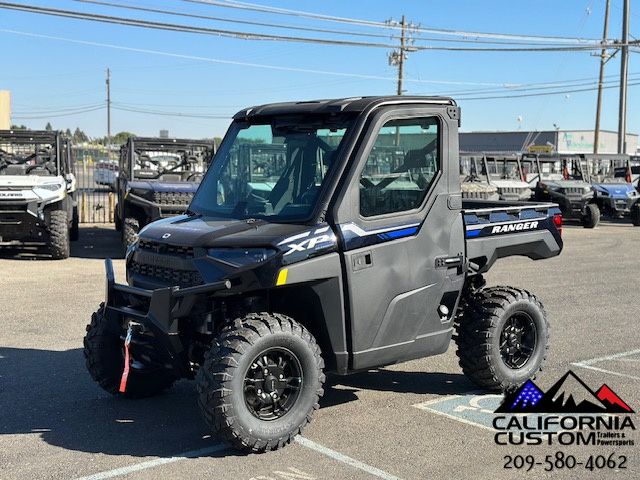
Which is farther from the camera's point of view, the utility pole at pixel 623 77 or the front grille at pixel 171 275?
the utility pole at pixel 623 77

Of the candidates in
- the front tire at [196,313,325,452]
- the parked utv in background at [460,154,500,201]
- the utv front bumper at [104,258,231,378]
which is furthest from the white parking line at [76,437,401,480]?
the parked utv in background at [460,154,500,201]

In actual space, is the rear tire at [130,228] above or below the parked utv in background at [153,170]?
below

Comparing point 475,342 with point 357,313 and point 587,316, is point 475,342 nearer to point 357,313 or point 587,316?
point 357,313

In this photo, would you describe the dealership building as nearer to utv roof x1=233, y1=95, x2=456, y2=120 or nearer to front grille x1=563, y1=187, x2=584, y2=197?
front grille x1=563, y1=187, x2=584, y2=197

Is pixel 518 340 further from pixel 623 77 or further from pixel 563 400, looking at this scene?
pixel 623 77

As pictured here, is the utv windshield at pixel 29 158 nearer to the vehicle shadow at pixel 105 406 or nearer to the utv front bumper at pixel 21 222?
the utv front bumper at pixel 21 222

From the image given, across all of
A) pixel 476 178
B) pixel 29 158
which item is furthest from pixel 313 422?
pixel 476 178

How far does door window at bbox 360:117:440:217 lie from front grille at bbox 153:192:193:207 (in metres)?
8.83

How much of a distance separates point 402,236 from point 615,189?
2094 centimetres

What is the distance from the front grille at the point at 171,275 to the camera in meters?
4.92

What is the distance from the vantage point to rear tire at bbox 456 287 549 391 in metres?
5.97

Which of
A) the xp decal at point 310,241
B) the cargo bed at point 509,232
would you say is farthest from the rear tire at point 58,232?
the xp decal at point 310,241

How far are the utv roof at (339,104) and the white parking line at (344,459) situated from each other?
7.27ft

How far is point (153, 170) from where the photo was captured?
52.5 feet
